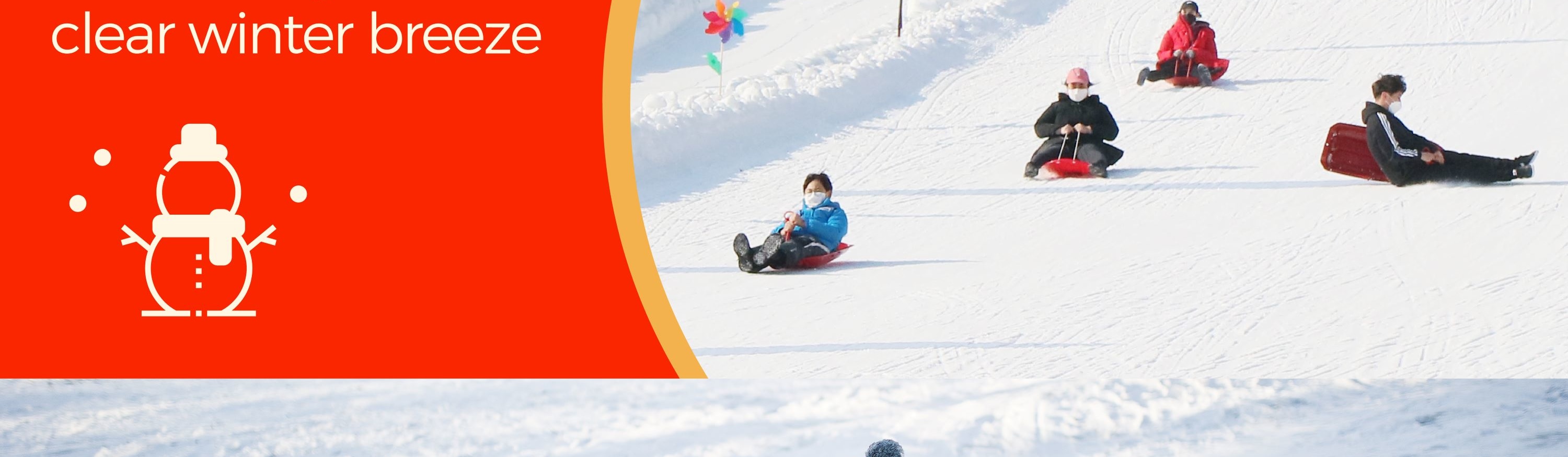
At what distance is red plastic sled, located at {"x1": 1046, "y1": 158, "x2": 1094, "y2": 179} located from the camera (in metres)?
Answer: 7.88

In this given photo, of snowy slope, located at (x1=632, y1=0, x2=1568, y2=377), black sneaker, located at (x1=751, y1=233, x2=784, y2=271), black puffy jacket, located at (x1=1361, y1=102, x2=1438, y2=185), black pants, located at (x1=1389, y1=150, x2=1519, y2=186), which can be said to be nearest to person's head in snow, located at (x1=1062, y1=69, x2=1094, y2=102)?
snowy slope, located at (x1=632, y1=0, x2=1568, y2=377)

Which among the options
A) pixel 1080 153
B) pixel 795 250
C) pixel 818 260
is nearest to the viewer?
pixel 795 250

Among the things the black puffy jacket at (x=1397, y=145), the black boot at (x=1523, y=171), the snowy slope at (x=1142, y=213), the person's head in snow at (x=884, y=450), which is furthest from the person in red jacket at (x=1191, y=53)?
the person's head in snow at (x=884, y=450)

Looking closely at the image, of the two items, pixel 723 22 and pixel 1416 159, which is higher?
pixel 723 22

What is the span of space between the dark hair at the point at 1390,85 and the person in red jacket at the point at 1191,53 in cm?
275

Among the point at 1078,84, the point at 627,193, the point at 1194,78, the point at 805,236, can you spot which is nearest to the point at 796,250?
the point at 805,236

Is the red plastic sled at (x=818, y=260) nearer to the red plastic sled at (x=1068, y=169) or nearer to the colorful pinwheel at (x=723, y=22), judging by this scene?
the red plastic sled at (x=1068, y=169)

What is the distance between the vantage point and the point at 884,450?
14.6 feet

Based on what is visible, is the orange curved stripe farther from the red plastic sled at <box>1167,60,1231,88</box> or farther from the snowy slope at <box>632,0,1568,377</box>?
the red plastic sled at <box>1167,60,1231,88</box>

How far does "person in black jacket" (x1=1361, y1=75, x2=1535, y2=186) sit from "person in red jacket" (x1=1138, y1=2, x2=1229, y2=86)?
270cm

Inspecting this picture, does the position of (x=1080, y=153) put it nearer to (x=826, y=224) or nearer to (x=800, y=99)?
(x=826, y=224)

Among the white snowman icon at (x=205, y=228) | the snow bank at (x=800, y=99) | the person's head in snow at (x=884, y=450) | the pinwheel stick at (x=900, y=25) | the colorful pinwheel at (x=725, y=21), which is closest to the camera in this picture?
the person's head in snow at (x=884, y=450)

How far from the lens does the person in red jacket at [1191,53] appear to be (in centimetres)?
979

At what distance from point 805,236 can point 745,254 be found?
0.26 meters
